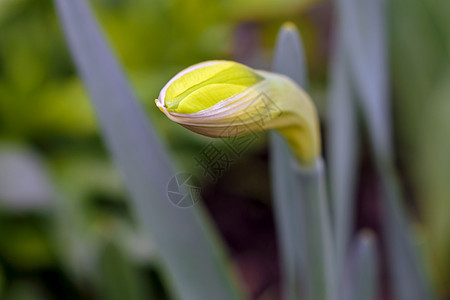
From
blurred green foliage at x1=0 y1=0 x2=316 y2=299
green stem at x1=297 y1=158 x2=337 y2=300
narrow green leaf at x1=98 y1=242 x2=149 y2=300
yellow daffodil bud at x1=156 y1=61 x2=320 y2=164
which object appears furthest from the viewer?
blurred green foliage at x1=0 y1=0 x2=316 y2=299

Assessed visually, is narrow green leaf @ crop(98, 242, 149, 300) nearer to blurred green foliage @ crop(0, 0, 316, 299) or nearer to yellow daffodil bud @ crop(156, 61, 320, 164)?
blurred green foliage @ crop(0, 0, 316, 299)

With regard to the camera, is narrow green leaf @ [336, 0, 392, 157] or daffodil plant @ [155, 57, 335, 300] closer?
daffodil plant @ [155, 57, 335, 300]

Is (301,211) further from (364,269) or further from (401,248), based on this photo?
(401,248)

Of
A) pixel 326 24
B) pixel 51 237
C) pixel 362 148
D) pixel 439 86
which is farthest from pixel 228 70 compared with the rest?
pixel 326 24

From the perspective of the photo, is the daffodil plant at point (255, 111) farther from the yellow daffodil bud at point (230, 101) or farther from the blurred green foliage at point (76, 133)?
the blurred green foliage at point (76, 133)

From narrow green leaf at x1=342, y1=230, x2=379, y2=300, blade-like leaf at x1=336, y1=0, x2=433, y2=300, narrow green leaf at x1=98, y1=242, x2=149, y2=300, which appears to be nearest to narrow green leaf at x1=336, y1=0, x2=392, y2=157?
blade-like leaf at x1=336, y1=0, x2=433, y2=300
